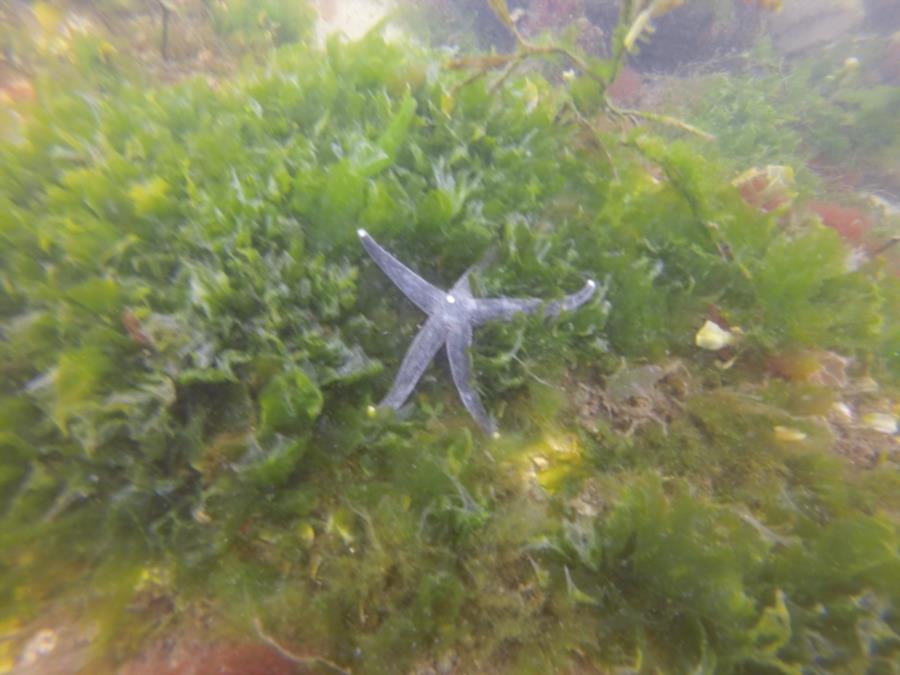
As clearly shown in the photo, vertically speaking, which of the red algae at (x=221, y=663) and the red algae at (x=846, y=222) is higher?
the red algae at (x=221, y=663)

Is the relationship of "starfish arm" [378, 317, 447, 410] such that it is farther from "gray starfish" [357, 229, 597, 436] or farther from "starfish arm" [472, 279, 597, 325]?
"starfish arm" [472, 279, 597, 325]

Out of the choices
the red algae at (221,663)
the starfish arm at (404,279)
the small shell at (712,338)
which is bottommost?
the small shell at (712,338)

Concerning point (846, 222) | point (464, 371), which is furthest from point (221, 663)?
point (846, 222)

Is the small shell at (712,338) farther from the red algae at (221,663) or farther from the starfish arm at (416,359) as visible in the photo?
the red algae at (221,663)

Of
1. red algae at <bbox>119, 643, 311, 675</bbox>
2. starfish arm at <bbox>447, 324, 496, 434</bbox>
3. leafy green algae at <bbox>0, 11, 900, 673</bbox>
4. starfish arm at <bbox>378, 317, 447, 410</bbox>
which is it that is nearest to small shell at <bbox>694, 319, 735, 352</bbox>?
leafy green algae at <bbox>0, 11, 900, 673</bbox>

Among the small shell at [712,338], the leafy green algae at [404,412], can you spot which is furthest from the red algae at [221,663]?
the small shell at [712,338]

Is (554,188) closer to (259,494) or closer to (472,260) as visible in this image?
Answer: (472,260)
